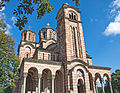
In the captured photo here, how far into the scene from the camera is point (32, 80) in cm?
2041

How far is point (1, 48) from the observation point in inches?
637

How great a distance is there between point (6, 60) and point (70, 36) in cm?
1202

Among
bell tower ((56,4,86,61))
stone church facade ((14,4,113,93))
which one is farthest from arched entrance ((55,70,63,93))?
bell tower ((56,4,86,61))

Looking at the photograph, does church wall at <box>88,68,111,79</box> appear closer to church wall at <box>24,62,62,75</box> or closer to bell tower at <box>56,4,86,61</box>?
bell tower at <box>56,4,86,61</box>

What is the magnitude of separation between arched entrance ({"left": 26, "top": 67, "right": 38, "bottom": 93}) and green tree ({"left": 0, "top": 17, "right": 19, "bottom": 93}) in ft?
11.9

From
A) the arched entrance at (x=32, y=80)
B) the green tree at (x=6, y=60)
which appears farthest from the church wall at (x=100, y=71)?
the green tree at (x=6, y=60)

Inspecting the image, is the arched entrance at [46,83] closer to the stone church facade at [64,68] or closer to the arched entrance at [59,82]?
the stone church facade at [64,68]

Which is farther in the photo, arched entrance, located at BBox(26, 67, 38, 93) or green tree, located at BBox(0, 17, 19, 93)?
arched entrance, located at BBox(26, 67, 38, 93)

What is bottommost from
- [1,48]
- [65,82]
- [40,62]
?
[65,82]

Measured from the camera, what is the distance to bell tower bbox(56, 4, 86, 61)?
20.6 metres

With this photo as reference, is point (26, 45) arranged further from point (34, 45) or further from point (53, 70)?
point (53, 70)

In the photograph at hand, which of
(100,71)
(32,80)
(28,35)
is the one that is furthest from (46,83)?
(28,35)

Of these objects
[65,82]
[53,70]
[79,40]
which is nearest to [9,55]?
[53,70]

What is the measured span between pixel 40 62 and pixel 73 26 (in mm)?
10579
